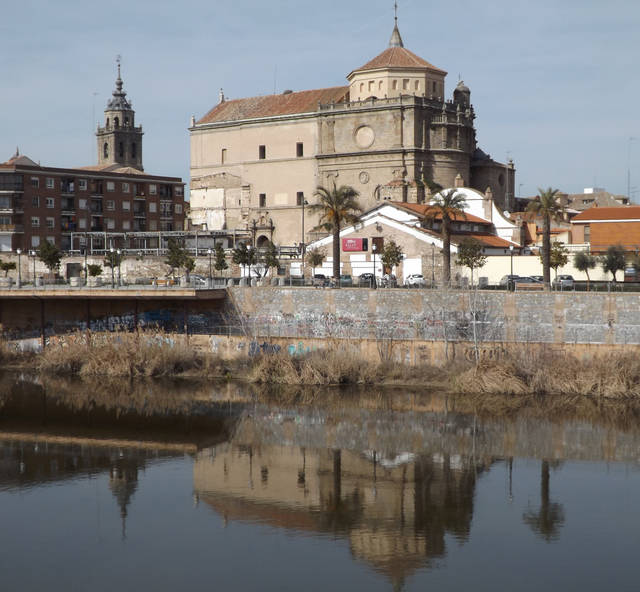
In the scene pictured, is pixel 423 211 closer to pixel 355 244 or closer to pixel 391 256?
pixel 355 244

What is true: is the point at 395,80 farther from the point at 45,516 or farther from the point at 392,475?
the point at 45,516

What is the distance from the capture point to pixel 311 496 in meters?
25.8

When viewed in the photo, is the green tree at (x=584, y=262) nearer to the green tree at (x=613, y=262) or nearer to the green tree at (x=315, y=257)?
the green tree at (x=613, y=262)

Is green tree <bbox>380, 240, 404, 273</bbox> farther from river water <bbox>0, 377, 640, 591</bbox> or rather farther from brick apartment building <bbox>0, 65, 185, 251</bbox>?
brick apartment building <bbox>0, 65, 185, 251</bbox>

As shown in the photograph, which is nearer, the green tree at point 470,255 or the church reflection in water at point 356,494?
the church reflection in water at point 356,494

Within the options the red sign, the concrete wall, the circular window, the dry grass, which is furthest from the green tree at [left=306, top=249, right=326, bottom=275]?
the dry grass

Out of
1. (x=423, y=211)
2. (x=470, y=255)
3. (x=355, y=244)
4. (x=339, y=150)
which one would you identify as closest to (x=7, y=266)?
(x=355, y=244)

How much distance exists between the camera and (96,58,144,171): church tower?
120188mm

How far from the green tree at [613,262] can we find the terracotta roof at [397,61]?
1072 inches

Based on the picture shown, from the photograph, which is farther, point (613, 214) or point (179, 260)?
point (613, 214)

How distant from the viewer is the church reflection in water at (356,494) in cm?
2220

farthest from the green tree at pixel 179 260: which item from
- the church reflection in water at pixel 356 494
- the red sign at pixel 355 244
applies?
the church reflection in water at pixel 356 494

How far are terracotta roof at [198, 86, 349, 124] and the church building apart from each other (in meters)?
0.11

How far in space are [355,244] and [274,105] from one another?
27984mm
